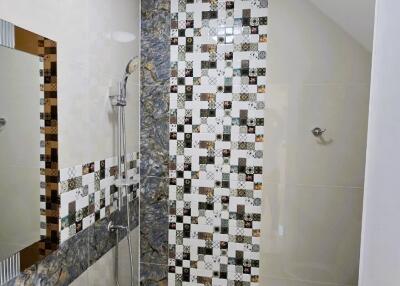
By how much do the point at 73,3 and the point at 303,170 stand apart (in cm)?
141

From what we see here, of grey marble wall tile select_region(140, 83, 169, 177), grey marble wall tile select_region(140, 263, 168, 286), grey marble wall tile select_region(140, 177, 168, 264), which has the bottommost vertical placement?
grey marble wall tile select_region(140, 263, 168, 286)

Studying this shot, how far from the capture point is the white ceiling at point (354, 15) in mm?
1341

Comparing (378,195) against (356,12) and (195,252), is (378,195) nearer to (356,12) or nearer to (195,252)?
(356,12)

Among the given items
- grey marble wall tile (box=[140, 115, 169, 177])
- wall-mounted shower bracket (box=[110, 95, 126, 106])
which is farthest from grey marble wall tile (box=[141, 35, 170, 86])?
wall-mounted shower bracket (box=[110, 95, 126, 106])

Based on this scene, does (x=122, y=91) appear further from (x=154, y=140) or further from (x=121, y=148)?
(x=154, y=140)

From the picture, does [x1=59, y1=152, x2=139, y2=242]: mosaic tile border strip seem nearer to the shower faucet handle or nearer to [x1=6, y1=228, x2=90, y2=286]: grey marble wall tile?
[x1=6, y1=228, x2=90, y2=286]: grey marble wall tile

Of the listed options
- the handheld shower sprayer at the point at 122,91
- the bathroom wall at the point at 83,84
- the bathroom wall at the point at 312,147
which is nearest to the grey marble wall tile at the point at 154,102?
the bathroom wall at the point at 83,84

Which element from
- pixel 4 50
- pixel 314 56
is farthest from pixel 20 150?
pixel 314 56

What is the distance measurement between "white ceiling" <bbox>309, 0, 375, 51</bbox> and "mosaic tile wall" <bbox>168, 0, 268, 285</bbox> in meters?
0.34

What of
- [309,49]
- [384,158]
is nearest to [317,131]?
[309,49]

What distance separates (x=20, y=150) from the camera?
35.8 inches

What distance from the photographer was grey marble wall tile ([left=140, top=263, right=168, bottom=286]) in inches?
74.6

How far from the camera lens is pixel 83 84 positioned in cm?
124

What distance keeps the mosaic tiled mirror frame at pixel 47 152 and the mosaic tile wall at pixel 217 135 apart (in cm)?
84
